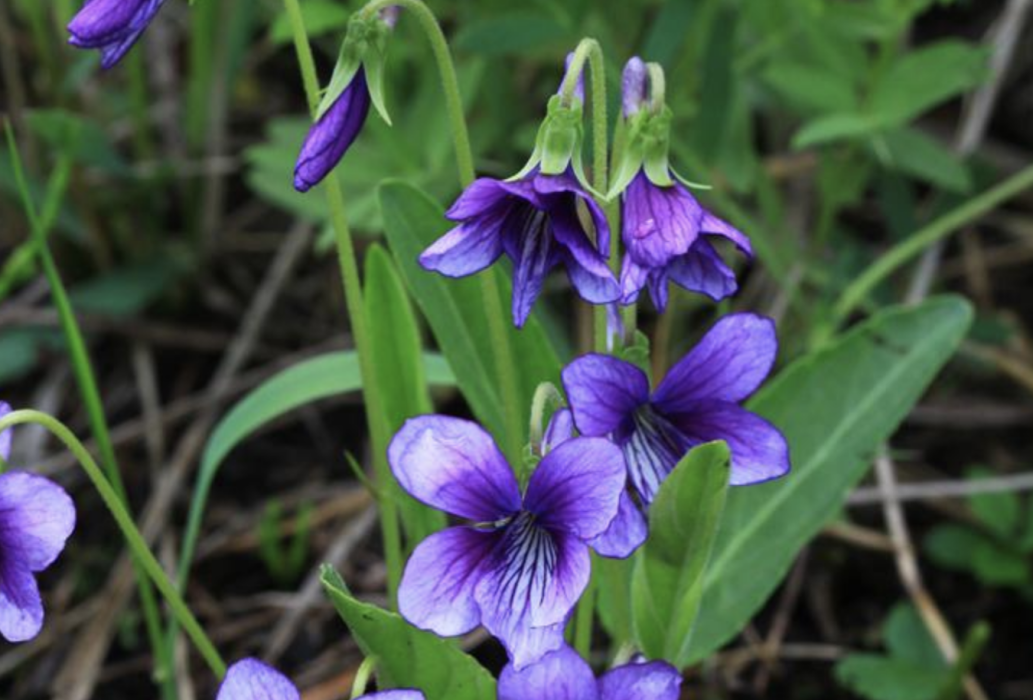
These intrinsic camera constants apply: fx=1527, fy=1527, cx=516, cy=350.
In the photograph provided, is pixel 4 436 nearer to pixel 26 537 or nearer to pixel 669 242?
pixel 26 537

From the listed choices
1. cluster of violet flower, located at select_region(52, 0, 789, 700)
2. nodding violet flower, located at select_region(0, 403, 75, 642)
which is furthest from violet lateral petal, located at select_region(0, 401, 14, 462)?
nodding violet flower, located at select_region(0, 403, 75, 642)

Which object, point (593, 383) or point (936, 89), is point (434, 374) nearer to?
point (593, 383)

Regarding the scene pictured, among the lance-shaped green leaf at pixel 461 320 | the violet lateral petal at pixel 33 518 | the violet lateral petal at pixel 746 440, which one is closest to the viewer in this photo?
the violet lateral petal at pixel 33 518

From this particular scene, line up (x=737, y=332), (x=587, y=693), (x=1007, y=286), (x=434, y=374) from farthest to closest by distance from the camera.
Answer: (x=1007, y=286), (x=434, y=374), (x=737, y=332), (x=587, y=693)

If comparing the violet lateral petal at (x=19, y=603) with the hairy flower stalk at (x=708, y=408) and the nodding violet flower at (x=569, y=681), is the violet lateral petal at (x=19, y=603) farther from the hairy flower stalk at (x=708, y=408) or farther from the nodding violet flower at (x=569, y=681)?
the hairy flower stalk at (x=708, y=408)

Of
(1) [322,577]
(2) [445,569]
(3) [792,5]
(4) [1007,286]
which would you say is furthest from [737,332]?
(4) [1007,286]

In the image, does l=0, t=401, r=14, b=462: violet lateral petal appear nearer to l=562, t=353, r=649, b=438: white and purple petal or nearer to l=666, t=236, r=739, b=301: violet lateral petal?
l=562, t=353, r=649, b=438: white and purple petal

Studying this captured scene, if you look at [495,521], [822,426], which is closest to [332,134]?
[495,521]

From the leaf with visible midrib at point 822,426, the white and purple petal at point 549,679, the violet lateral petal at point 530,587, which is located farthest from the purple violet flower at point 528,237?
the leaf with visible midrib at point 822,426
